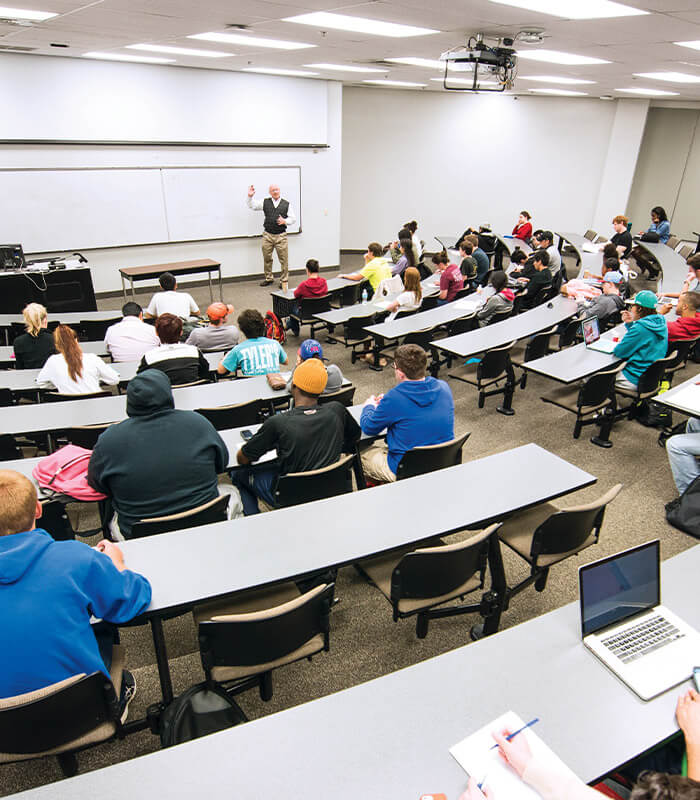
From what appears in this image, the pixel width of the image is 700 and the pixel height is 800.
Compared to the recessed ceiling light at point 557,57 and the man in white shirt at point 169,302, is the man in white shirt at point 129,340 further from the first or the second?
the recessed ceiling light at point 557,57

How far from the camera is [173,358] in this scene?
4.14 m

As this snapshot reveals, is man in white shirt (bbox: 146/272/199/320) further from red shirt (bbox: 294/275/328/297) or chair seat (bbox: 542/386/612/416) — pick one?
chair seat (bbox: 542/386/612/416)

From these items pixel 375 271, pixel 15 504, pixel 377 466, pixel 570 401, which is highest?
pixel 15 504

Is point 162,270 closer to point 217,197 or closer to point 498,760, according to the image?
point 217,197

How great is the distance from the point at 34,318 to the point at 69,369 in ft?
2.86

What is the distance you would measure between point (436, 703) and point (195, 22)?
4860 mm

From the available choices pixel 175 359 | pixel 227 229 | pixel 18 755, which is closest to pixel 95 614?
pixel 18 755

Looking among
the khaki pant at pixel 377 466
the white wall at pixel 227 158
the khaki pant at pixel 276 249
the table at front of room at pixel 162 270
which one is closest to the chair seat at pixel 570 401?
→ the khaki pant at pixel 377 466

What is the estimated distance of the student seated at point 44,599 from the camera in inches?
64.4

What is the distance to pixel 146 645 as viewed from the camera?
2.76 m

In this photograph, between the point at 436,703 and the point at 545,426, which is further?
the point at 545,426

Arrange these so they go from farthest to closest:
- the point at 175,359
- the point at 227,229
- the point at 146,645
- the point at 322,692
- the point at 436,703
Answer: the point at 227,229, the point at 175,359, the point at 146,645, the point at 322,692, the point at 436,703

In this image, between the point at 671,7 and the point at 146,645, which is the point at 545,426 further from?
the point at 146,645

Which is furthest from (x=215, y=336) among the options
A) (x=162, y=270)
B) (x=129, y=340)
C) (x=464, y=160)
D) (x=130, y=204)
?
(x=464, y=160)
